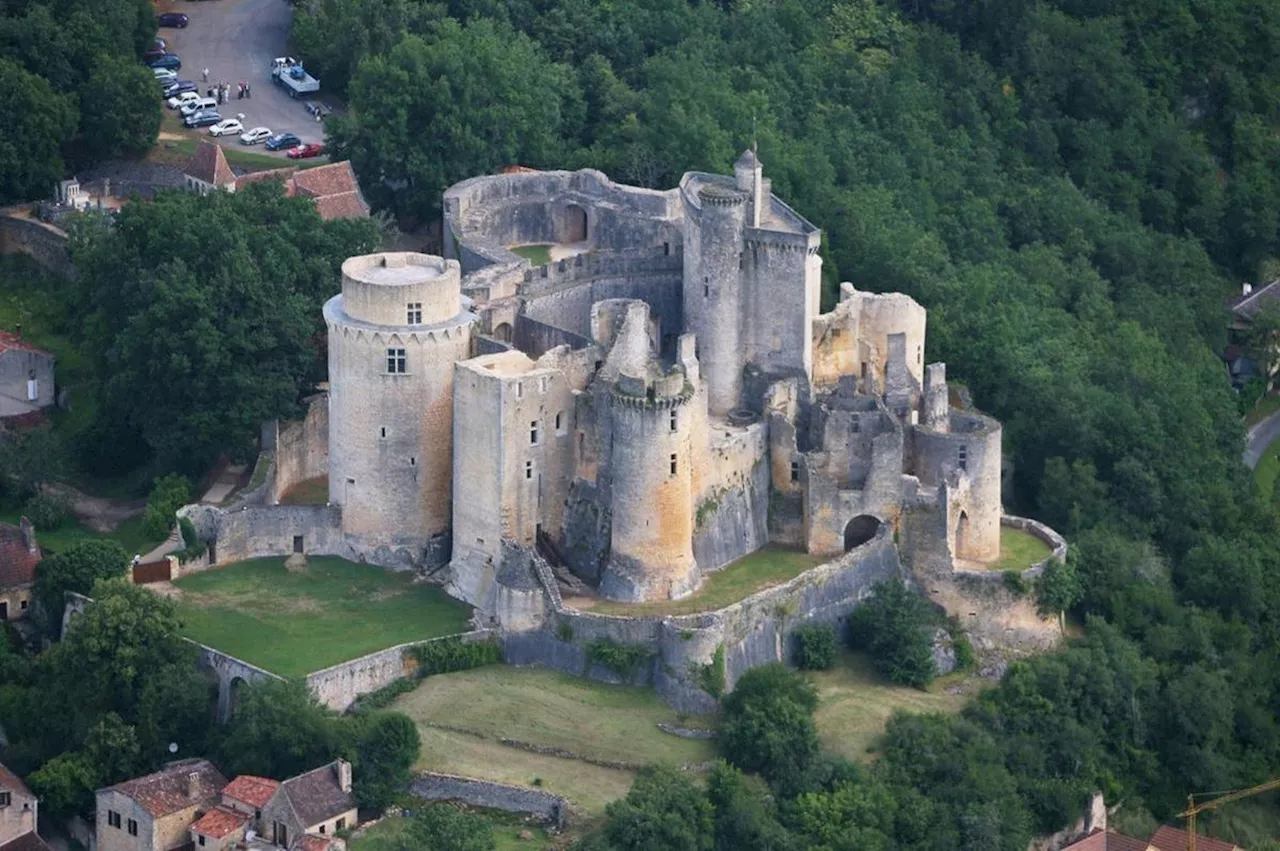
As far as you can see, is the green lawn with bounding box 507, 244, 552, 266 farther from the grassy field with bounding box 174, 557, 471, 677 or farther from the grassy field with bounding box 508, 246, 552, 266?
the grassy field with bounding box 174, 557, 471, 677

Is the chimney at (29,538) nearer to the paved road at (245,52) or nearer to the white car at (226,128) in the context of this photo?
the paved road at (245,52)

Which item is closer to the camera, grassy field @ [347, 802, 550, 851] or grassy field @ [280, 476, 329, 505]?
grassy field @ [347, 802, 550, 851]

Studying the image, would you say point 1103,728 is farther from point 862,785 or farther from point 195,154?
point 195,154

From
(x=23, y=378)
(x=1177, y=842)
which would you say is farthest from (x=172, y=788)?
(x=1177, y=842)

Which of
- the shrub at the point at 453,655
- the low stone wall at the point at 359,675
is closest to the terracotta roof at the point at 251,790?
the low stone wall at the point at 359,675

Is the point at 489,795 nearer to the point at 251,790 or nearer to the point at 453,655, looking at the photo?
the point at 453,655

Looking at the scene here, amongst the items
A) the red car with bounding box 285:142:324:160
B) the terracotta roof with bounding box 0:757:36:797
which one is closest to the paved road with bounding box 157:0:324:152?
the red car with bounding box 285:142:324:160

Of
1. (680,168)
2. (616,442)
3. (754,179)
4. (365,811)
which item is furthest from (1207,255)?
(365,811)
